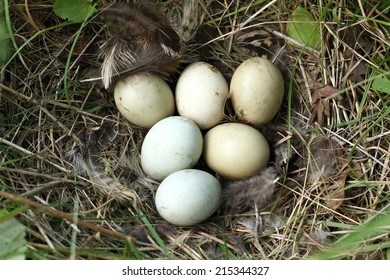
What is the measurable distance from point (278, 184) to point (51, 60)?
0.83 m

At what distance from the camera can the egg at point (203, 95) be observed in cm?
174

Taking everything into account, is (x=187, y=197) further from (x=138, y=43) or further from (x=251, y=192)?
(x=138, y=43)

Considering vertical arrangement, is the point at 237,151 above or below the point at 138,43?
below

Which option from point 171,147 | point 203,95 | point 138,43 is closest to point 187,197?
point 171,147

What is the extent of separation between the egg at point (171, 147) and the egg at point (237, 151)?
0.16ft

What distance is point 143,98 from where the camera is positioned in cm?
172

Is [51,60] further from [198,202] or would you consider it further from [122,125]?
[198,202]

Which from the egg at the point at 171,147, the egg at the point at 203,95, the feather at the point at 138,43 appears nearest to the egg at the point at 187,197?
the egg at the point at 171,147

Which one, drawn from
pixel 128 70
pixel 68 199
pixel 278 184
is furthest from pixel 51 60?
pixel 278 184

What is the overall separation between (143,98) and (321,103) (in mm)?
541

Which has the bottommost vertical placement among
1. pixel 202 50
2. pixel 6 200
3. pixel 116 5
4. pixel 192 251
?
pixel 192 251

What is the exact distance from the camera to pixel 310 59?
1845 millimetres

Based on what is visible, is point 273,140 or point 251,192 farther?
point 273,140

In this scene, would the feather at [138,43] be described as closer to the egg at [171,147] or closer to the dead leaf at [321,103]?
the egg at [171,147]
